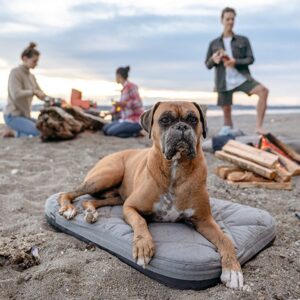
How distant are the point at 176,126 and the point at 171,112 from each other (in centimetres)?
16

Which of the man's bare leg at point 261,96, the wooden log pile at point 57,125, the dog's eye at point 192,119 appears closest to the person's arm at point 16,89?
the wooden log pile at point 57,125

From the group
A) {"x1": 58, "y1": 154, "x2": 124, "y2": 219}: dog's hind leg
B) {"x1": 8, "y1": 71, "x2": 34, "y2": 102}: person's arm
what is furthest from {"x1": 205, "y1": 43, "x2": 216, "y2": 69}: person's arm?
{"x1": 58, "y1": 154, "x2": 124, "y2": 219}: dog's hind leg

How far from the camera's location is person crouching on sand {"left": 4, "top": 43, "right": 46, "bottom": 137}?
9.97 m

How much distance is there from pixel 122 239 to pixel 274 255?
125cm

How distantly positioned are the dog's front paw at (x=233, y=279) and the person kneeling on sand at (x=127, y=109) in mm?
7101

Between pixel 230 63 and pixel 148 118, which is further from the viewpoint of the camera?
pixel 230 63

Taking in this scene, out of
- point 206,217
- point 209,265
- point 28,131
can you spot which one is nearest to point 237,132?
point 28,131

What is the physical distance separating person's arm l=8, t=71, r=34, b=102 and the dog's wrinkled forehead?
6623 mm

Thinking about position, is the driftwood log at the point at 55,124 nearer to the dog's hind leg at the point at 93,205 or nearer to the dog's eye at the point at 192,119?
the dog's hind leg at the point at 93,205

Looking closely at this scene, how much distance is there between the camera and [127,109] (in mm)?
10234

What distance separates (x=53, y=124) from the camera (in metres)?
9.20

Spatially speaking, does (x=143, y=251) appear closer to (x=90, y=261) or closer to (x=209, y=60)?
(x=90, y=261)

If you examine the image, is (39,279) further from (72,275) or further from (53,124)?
(53,124)

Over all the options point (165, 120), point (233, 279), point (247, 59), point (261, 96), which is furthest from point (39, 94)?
point (233, 279)
